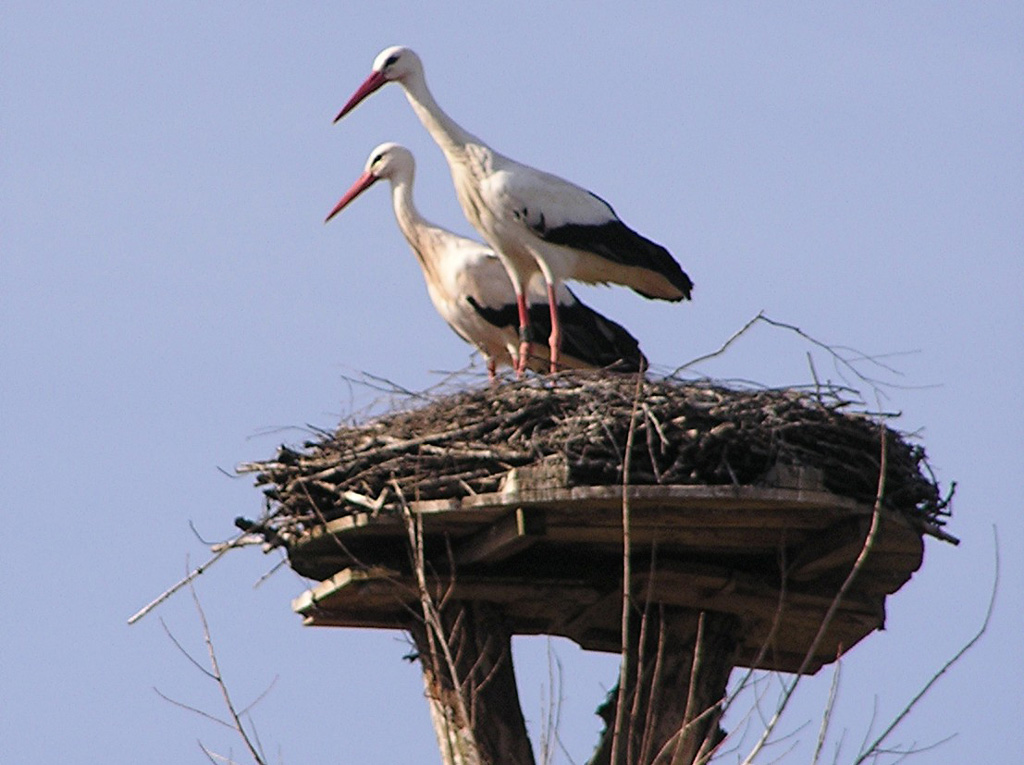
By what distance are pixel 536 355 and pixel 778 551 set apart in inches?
142

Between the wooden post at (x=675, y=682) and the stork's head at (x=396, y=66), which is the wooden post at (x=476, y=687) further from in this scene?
the stork's head at (x=396, y=66)

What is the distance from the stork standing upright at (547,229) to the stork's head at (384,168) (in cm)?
124

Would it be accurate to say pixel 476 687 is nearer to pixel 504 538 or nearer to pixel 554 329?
pixel 504 538

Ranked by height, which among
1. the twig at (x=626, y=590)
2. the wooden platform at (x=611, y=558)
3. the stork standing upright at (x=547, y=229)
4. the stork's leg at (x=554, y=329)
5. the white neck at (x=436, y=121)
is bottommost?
the twig at (x=626, y=590)

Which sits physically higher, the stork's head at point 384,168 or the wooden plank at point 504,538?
the stork's head at point 384,168

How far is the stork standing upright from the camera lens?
1020 cm

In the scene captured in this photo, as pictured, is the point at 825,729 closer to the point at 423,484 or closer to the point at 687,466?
the point at 687,466

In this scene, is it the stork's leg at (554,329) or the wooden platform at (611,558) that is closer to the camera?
the wooden platform at (611,558)

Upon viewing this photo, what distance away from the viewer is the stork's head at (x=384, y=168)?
38.9 feet

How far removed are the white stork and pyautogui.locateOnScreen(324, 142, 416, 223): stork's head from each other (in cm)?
18

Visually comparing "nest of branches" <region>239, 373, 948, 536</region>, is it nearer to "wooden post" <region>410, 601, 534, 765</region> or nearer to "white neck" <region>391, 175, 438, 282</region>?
"wooden post" <region>410, 601, 534, 765</region>

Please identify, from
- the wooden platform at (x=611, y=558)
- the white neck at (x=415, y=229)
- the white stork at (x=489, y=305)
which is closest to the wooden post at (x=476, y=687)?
the wooden platform at (x=611, y=558)

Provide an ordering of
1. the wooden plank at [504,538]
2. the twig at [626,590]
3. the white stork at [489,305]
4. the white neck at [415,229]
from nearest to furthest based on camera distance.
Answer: the twig at [626,590], the wooden plank at [504,538], the white stork at [489,305], the white neck at [415,229]

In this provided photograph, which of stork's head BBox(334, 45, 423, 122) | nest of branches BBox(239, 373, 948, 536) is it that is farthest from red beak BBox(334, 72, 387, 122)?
nest of branches BBox(239, 373, 948, 536)
